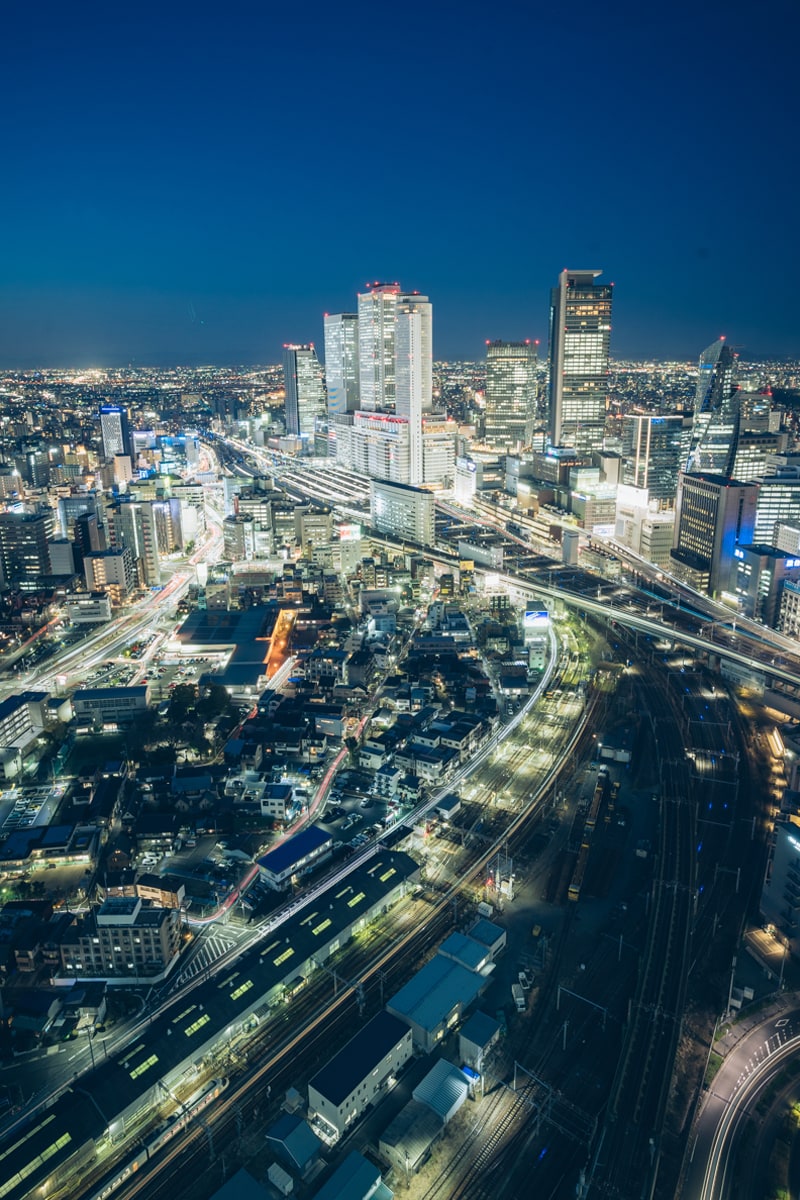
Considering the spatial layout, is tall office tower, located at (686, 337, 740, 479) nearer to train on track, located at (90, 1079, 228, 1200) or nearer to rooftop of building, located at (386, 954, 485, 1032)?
rooftop of building, located at (386, 954, 485, 1032)

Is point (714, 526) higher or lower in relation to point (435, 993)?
higher

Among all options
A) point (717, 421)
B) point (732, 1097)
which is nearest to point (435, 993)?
point (732, 1097)

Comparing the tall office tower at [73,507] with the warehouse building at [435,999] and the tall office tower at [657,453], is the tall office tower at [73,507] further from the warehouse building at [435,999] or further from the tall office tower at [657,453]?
the warehouse building at [435,999]

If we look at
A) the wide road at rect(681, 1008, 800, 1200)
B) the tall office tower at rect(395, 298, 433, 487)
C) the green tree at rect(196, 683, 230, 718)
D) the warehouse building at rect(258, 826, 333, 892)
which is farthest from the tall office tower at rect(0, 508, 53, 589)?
the wide road at rect(681, 1008, 800, 1200)

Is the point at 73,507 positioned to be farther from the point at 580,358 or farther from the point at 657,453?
the point at 580,358

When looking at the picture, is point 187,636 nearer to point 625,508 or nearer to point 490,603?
point 490,603

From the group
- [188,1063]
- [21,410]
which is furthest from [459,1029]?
[21,410]
